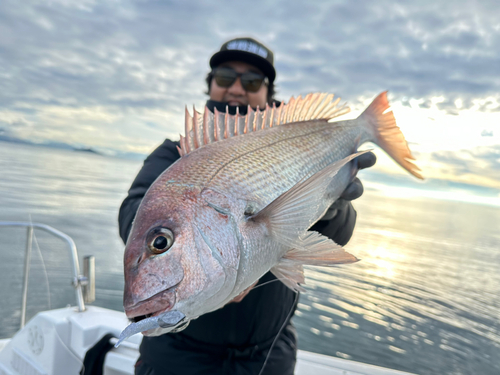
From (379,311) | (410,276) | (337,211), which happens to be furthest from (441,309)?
(337,211)

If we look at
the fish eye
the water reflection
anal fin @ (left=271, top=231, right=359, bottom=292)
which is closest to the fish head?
the fish eye

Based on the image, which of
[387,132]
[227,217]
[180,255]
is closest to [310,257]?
[227,217]

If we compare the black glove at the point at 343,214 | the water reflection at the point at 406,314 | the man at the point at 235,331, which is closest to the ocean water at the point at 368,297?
the water reflection at the point at 406,314

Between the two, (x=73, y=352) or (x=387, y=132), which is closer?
(x=387, y=132)

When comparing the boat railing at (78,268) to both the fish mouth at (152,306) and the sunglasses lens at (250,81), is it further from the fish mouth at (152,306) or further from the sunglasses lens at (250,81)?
the fish mouth at (152,306)

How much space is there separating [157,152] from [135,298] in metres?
1.42

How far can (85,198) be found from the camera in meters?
20.4

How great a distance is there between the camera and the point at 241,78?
273 cm

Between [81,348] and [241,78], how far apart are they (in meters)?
2.94

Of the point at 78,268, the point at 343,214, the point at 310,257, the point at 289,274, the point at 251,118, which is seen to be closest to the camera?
the point at 310,257

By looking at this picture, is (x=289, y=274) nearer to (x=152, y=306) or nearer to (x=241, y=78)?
(x=152, y=306)

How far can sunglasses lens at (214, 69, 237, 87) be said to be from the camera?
8.95 ft

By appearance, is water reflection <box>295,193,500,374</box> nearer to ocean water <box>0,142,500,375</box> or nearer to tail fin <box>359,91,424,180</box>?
ocean water <box>0,142,500,375</box>

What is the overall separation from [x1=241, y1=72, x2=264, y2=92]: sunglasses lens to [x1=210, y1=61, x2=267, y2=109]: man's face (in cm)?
3
